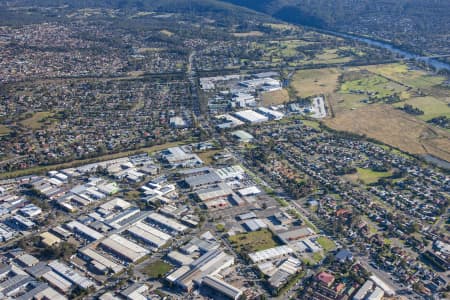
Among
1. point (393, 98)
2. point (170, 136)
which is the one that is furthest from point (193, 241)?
point (393, 98)

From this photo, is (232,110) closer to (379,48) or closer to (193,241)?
(193,241)

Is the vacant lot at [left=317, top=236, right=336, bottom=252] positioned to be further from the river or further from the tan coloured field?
the river

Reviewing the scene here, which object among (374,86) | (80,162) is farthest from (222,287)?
(374,86)

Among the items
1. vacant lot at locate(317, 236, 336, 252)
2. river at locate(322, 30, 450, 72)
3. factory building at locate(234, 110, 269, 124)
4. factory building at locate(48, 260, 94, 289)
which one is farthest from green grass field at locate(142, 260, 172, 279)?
river at locate(322, 30, 450, 72)

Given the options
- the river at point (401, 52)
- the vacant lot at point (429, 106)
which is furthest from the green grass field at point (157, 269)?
the river at point (401, 52)

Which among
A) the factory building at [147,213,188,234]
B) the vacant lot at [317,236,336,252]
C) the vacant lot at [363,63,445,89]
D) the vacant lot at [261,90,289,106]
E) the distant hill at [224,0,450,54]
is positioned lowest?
the vacant lot at [317,236,336,252]

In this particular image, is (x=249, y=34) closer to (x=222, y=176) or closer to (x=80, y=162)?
(x=80, y=162)

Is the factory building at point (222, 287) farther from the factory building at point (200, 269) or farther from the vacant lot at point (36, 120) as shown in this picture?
the vacant lot at point (36, 120)
